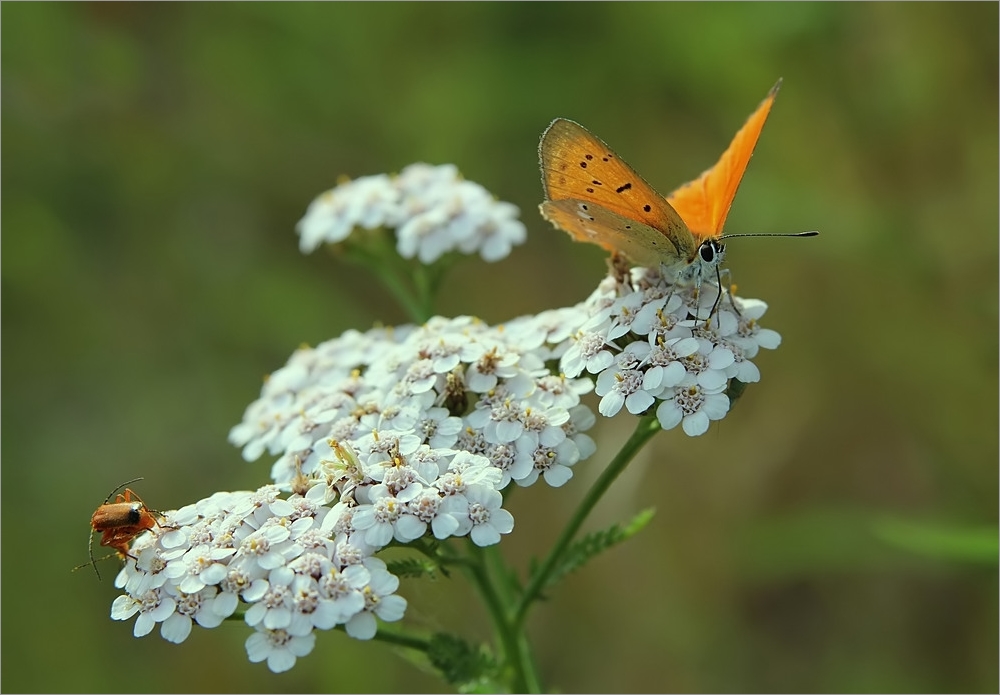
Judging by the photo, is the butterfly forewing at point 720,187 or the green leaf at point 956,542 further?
the green leaf at point 956,542

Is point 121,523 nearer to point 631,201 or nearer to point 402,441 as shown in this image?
point 402,441

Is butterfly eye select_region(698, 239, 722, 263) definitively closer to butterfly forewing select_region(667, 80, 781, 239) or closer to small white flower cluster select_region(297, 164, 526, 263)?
butterfly forewing select_region(667, 80, 781, 239)

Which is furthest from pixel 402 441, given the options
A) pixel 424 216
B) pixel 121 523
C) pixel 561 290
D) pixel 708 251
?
pixel 561 290

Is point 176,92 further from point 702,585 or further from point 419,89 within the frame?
point 702,585

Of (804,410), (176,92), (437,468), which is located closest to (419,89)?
Answer: (176,92)

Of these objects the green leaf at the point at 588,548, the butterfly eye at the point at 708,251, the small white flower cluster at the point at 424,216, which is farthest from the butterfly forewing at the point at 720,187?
the green leaf at the point at 588,548

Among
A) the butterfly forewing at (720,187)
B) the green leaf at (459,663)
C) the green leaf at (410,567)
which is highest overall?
the butterfly forewing at (720,187)

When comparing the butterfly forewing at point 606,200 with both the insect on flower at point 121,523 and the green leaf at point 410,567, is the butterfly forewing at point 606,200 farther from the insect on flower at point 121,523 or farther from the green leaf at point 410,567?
the insect on flower at point 121,523
